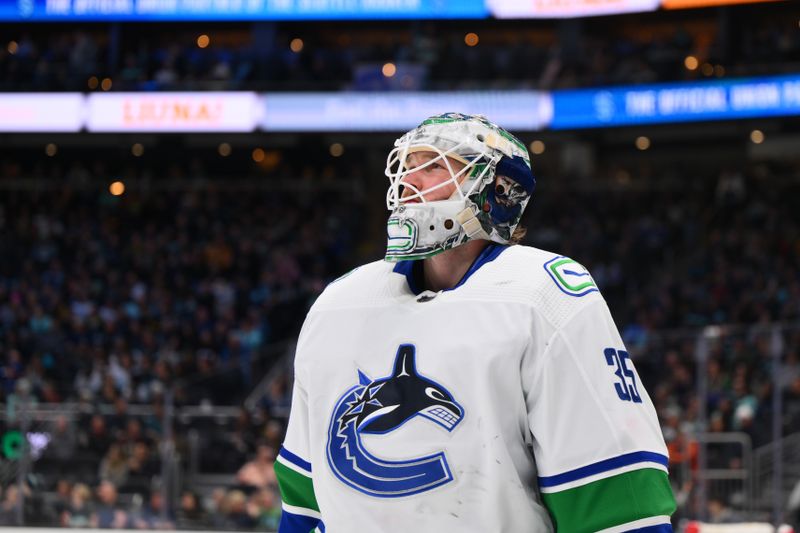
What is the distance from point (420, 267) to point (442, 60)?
49.3 ft

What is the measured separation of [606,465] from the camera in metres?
1.65

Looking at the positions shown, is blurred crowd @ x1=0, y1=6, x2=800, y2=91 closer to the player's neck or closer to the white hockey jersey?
the player's neck

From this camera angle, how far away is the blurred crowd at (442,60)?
15672 mm

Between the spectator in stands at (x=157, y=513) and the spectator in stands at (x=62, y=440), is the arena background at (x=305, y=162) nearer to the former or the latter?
the spectator in stands at (x=62, y=440)

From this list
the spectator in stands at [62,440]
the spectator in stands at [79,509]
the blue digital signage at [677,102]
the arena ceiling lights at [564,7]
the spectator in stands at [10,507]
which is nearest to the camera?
the spectator in stands at [10,507]

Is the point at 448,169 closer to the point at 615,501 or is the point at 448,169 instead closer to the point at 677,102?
the point at 615,501

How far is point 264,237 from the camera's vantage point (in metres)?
16.2

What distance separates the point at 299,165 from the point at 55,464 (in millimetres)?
12123

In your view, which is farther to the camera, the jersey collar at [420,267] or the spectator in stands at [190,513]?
the spectator in stands at [190,513]

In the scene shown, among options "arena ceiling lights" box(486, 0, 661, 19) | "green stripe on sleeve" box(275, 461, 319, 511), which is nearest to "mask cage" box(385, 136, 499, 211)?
"green stripe on sleeve" box(275, 461, 319, 511)

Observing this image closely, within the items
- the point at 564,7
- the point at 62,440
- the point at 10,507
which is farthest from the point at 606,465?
the point at 564,7

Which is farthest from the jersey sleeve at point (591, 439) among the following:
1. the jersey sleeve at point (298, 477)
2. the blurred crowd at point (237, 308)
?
the blurred crowd at point (237, 308)

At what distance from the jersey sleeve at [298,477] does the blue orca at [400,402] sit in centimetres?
17

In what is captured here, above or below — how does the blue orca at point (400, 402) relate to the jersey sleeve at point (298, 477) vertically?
above
